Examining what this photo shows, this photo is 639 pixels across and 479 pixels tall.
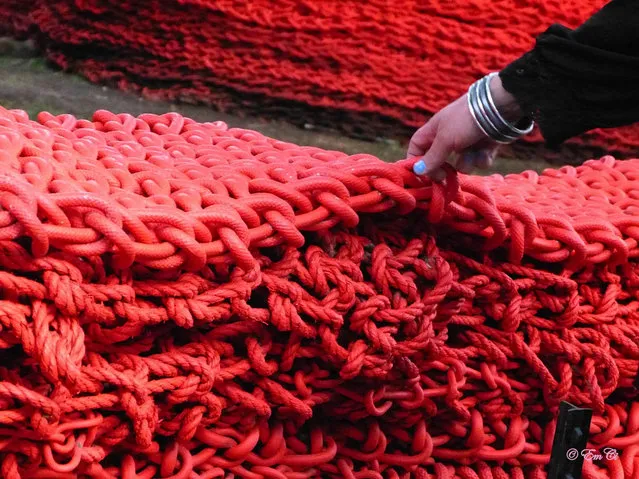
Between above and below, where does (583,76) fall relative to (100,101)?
above

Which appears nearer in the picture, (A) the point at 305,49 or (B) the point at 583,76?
(B) the point at 583,76

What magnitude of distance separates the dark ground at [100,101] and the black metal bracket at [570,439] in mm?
913

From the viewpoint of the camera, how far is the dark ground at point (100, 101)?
139cm

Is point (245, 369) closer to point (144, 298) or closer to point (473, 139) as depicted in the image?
point (144, 298)

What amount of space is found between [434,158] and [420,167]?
0.01 meters

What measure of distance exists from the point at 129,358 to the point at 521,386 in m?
0.33

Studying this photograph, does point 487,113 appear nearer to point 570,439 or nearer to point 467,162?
point 467,162

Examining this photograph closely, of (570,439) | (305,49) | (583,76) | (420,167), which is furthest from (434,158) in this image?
(305,49)

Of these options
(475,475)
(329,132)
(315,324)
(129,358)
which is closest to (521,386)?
(475,475)

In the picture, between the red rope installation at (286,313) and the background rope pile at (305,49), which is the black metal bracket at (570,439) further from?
the background rope pile at (305,49)

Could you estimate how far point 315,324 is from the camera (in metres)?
0.57

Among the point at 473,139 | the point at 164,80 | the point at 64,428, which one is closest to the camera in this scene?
the point at 64,428

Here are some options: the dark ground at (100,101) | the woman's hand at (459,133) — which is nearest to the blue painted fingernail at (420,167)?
the woman's hand at (459,133)

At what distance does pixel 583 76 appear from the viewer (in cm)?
56
